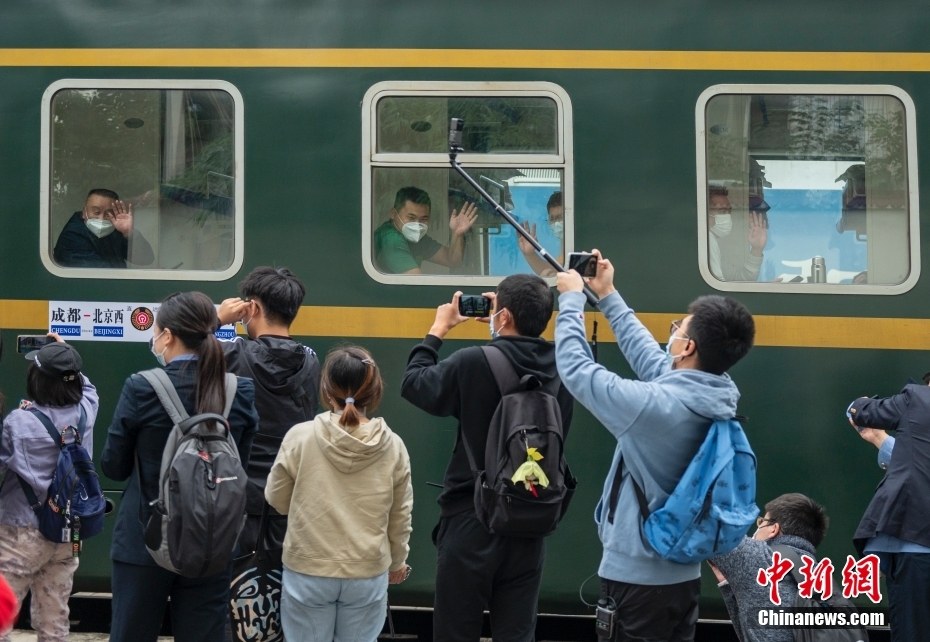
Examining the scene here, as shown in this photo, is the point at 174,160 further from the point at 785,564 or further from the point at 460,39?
the point at 785,564

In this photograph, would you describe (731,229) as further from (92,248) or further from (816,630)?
(92,248)

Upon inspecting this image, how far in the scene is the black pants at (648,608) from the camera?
115 inches

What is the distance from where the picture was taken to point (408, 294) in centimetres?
452

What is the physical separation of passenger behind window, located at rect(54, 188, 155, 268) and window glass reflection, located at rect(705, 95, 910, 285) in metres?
2.70

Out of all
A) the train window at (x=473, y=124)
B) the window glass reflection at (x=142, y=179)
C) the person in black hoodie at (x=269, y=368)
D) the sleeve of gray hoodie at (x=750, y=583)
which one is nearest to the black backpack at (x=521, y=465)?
the sleeve of gray hoodie at (x=750, y=583)

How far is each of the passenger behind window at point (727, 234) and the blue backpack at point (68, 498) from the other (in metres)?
2.88

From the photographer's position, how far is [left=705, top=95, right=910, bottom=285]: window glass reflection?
14.8ft

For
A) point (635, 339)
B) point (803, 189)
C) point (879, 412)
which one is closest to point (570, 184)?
point (803, 189)

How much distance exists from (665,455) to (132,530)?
5.54 feet

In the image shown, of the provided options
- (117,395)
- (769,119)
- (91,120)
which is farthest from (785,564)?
(91,120)

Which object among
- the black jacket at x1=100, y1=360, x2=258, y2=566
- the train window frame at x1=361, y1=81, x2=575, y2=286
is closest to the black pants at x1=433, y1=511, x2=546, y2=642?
the black jacket at x1=100, y1=360, x2=258, y2=566

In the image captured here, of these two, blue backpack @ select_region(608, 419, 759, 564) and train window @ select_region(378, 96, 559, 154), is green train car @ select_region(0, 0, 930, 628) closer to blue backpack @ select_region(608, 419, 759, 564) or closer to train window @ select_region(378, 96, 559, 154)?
train window @ select_region(378, 96, 559, 154)

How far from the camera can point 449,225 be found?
4.56 m

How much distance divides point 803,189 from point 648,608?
7.93 ft
